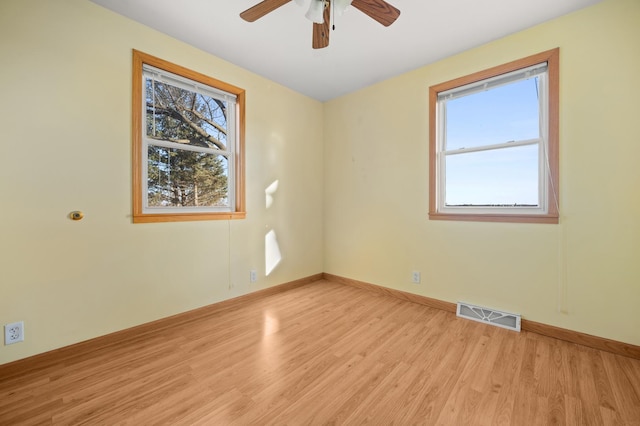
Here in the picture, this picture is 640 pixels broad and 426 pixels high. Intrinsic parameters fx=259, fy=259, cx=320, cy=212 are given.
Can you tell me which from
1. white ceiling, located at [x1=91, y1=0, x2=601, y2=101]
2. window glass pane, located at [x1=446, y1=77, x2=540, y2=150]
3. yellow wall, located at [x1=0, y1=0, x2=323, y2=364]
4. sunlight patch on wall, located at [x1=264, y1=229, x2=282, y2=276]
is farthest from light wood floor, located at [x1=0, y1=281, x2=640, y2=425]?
white ceiling, located at [x1=91, y1=0, x2=601, y2=101]

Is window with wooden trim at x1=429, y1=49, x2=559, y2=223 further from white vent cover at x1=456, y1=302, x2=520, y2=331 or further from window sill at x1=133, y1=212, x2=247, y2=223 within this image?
window sill at x1=133, y1=212, x2=247, y2=223

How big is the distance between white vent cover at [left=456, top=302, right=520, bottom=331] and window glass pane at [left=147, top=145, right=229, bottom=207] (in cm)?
270

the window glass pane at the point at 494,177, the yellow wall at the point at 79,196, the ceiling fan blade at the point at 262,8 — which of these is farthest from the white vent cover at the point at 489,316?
the ceiling fan blade at the point at 262,8

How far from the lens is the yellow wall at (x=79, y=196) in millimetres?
1697

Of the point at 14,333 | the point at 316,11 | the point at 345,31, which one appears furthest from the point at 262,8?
the point at 14,333

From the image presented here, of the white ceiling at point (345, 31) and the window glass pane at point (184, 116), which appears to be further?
the window glass pane at point (184, 116)

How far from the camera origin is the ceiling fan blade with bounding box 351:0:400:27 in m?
1.60

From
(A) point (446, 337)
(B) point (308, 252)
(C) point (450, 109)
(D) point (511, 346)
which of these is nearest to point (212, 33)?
(C) point (450, 109)

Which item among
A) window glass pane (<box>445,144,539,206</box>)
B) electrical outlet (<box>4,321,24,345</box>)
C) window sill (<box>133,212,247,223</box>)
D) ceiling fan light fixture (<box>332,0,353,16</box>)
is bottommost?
electrical outlet (<box>4,321,24,345</box>)

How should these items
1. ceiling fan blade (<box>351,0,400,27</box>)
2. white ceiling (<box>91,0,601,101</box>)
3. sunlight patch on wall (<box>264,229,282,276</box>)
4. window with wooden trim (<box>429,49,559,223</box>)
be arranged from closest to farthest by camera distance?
ceiling fan blade (<box>351,0,400,27</box>) < white ceiling (<box>91,0,601,101</box>) < window with wooden trim (<box>429,49,559,223</box>) < sunlight patch on wall (<box>264,229,282,276</box>)

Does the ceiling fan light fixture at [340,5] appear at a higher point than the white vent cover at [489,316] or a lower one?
higher

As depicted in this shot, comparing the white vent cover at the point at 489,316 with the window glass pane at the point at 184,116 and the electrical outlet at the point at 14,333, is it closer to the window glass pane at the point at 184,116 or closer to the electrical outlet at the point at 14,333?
the window glass pane at the point at 184,116

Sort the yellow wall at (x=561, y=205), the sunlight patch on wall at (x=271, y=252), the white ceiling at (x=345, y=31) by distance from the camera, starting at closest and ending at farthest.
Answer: the yellow wall at (x=561, y=205) < the white ceiling at (x=345, y=31) < the sunlight patch on wall at (x=271, y=252)

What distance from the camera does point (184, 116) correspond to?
2.55 metres
